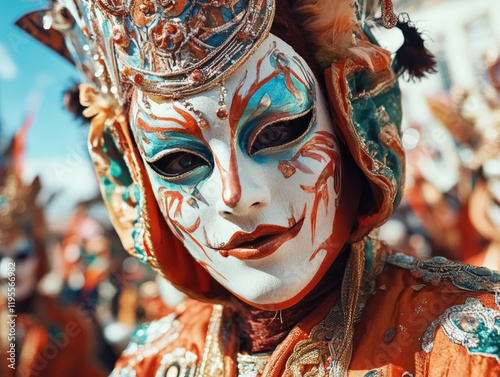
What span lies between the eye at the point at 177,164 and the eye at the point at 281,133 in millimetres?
146

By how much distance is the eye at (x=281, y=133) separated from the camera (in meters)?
1.74

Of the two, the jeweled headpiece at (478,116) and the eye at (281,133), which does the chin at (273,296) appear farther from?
the jeweled headpiece at (478,116)

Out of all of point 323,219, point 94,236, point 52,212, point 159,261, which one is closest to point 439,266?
point 323,219

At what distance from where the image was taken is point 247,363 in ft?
6.59

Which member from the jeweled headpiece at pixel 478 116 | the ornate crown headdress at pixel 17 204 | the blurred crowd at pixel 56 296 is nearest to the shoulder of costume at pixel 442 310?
the blurred crowd at pixel 56 296

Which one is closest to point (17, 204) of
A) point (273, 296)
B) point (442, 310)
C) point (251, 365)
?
point (251, 365)

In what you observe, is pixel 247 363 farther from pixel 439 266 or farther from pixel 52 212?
pixel 52 212

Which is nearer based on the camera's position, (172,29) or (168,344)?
(172,29)

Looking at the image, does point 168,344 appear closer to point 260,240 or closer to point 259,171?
point 260,240

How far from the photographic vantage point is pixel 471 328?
1628 millimetres

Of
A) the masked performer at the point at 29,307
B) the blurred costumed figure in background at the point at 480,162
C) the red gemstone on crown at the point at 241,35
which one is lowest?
the blurred costumed figure in background at the point at 480,162

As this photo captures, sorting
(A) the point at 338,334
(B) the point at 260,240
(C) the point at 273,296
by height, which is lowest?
(A) the point at 338,334

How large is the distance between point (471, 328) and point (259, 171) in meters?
0.65

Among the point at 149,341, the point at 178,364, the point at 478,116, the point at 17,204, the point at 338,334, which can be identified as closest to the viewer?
the point at 338,334
